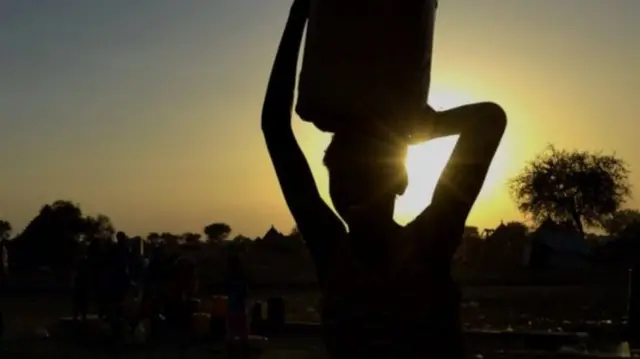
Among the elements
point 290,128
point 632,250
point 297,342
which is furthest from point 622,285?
point 290,128

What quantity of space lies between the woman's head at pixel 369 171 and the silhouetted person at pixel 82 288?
63.4 ft

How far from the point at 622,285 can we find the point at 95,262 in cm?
3345

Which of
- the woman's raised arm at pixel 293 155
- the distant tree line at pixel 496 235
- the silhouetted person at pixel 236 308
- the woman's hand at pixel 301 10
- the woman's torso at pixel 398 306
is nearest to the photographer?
the woman's torso at pixel 398 306

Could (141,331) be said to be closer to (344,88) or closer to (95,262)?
(95,262)

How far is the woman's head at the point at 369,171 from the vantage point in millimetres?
3156

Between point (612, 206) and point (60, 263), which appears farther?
point (612, 206)

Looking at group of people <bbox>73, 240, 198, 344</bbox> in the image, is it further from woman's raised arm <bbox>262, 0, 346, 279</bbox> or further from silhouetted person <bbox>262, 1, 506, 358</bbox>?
silhouetted person <bbox>262, 1, 506, 358</bbox>

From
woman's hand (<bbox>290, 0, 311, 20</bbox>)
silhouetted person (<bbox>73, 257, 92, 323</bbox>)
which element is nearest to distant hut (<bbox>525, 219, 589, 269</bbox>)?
silhouetted person (<bbox>73, 257, 92, 323</bbox>)

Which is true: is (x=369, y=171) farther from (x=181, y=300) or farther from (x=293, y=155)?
(x=181, y=300)

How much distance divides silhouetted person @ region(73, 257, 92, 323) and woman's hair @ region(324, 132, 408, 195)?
63.4 feet

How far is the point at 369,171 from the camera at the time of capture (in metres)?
3.16

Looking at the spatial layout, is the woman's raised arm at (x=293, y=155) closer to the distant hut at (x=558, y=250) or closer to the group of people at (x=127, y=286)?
the group of people at (x=127, y=286)

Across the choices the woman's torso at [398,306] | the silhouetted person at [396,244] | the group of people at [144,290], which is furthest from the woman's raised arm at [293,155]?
the group of people at [144,290]

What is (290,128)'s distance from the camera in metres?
3.48
